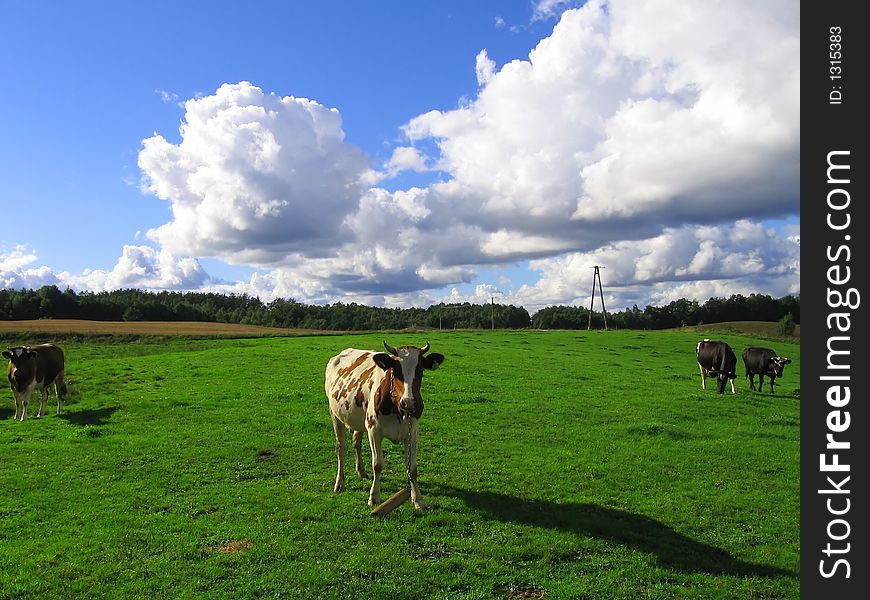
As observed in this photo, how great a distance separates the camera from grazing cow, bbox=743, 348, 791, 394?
2950 cm

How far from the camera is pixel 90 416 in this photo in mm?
19625

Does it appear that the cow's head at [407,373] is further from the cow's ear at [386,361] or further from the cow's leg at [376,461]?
the cow's leg at [376,461]

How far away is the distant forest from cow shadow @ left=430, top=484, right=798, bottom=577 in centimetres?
7860

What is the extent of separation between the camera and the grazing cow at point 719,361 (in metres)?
27.3

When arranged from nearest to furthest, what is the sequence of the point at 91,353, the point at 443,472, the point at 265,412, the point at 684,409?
the point at 443,472, the point at 265,412, the point at 684,409, the point at 91,353

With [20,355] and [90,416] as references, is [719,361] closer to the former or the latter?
[90,416]

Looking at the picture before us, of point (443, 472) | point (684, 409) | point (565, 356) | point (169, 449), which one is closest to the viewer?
point (443, 472)

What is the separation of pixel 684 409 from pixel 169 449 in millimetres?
17399

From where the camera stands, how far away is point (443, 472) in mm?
13141
